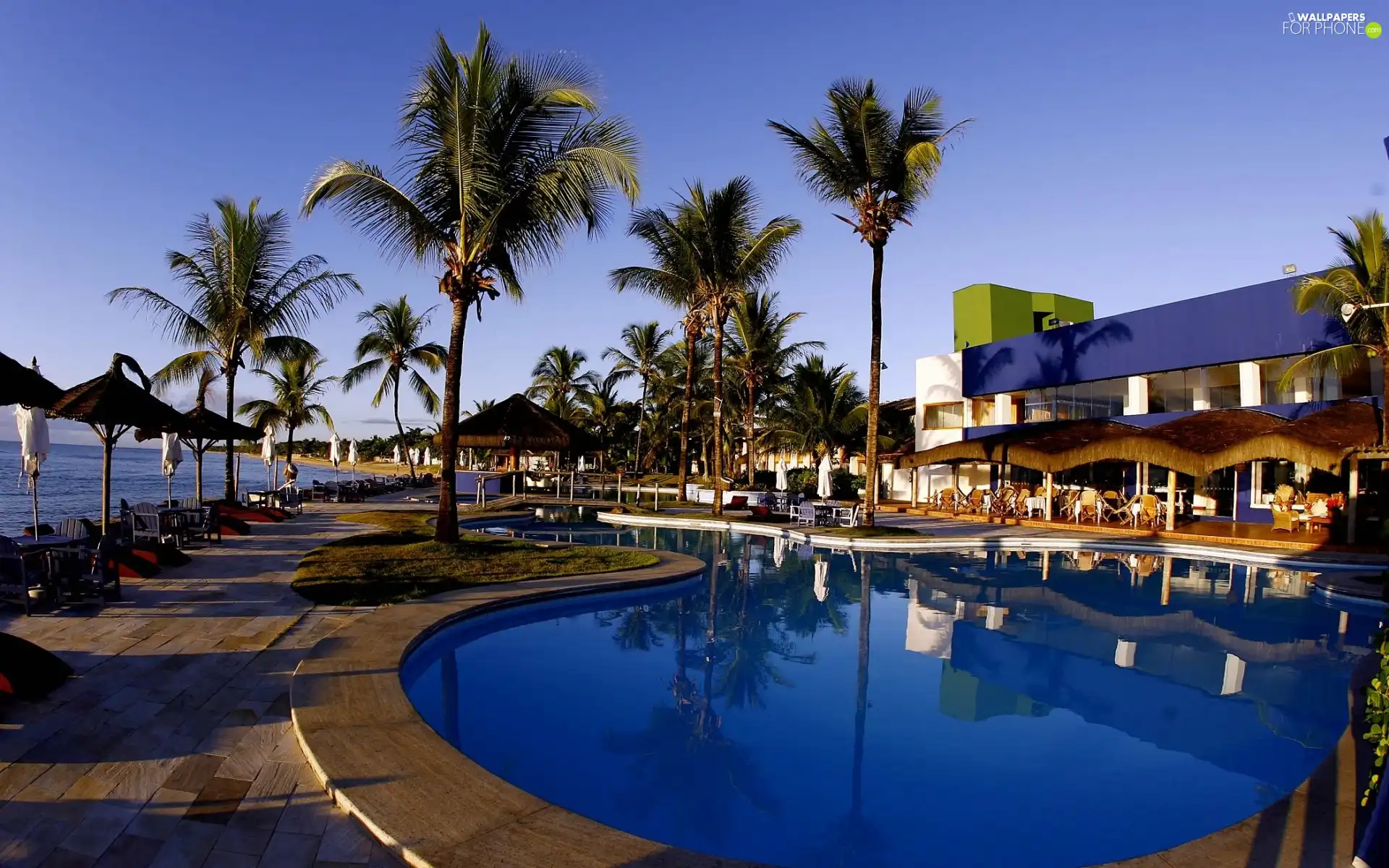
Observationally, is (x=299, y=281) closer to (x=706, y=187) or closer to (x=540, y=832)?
(x=706, y=187)

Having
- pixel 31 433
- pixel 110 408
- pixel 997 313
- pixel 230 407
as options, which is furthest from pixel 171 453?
pixel 997 313

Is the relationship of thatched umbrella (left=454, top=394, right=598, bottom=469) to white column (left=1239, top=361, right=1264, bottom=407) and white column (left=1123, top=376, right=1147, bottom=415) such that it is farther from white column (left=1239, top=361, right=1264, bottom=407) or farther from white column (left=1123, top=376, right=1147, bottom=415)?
white column (left=1239, top=361, right=1264, bottom=407)

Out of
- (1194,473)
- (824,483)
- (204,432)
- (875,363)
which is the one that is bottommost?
(824,483)

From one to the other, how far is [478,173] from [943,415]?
78.7 ft

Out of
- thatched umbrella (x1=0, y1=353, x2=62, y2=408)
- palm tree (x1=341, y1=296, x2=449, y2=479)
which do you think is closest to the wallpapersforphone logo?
thatched umbrella (x1=0, y1=353, x2=62, y2=408)

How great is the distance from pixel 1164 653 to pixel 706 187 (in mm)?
15953

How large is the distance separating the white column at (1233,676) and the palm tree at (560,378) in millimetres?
39100

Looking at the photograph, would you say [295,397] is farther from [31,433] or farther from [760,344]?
[31,433]

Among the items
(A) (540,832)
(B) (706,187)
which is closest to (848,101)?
(B) (706,187)

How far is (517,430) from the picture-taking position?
21.2 meters

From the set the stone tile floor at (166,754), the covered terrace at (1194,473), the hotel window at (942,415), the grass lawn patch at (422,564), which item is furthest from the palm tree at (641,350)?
the stone tile floor at (166,754)

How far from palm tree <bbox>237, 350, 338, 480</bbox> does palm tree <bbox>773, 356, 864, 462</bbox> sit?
20.4m

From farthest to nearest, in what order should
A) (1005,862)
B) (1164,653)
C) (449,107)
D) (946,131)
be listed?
(946,131)
(449,107)
(1164,653)
(1005,862)

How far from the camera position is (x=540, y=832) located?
3.59 meters
